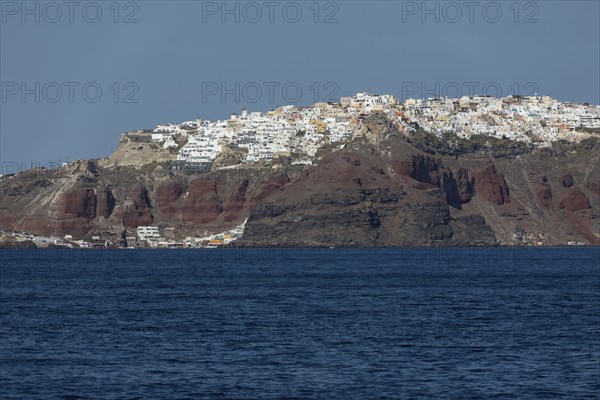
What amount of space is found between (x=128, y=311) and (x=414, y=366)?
27.0 meters

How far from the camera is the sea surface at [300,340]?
39031 millimetres

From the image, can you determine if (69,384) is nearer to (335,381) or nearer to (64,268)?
(335,381)

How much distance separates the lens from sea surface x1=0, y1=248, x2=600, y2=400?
128ft

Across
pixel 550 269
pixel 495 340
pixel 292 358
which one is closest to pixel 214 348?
pixel 292 358

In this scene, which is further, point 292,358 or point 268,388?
point 292,358

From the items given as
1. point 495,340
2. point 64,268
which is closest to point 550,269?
point 64,268

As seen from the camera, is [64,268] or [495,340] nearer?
[495,340]

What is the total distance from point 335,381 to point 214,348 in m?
9.39

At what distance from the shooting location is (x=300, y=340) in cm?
5072

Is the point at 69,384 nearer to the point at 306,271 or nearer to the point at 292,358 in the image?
the point at 292,358

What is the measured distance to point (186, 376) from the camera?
41000 millimetres

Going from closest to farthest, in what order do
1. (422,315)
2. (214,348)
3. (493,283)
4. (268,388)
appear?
(268,388) → (214,348) → (422,315) → (493,283)

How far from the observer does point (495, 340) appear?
5059 cm

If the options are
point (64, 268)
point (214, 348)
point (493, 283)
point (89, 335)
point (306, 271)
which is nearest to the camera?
point (214, 348)
